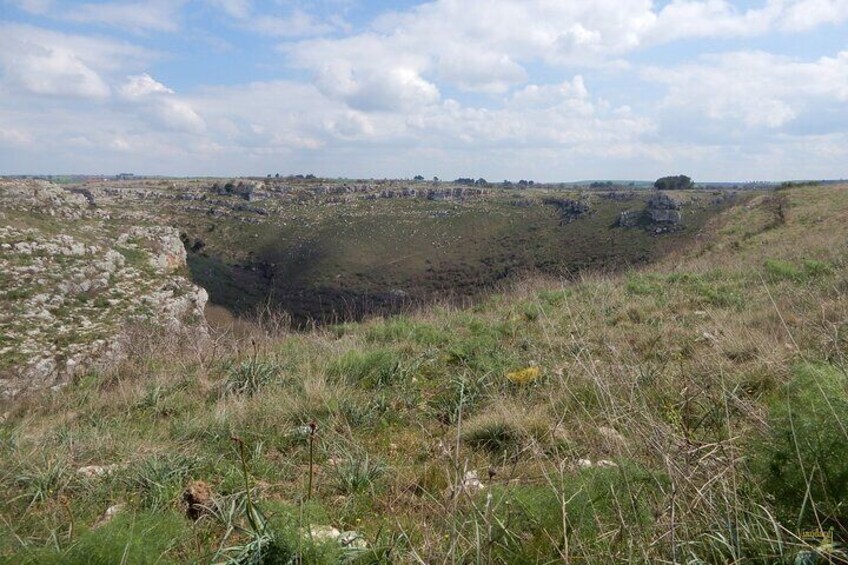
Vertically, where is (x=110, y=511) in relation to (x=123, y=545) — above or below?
below

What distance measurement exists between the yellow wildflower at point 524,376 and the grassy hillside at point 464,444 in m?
0.02

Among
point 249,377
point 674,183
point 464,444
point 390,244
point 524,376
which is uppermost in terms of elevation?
point 674,183

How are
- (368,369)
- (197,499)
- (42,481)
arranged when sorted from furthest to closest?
(368,369) → (42,481) → (197,499)

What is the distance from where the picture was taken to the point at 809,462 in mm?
1671

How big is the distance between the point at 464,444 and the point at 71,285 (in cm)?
1986

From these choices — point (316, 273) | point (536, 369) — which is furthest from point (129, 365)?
point (316, 273)

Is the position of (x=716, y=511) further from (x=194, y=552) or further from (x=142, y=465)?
(x=142, y=465)

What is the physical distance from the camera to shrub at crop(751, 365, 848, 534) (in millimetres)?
1557

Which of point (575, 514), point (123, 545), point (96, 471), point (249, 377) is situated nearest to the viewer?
point (123, 545)

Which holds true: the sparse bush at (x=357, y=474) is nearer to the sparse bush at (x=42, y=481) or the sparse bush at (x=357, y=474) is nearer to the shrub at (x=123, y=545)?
the shrub at (x=123, y=545)

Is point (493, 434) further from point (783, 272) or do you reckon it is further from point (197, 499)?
point (783, 272)

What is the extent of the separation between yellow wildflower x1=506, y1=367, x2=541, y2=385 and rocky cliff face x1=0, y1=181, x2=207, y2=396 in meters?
4.29

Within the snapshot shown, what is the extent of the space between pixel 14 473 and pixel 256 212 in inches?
2614

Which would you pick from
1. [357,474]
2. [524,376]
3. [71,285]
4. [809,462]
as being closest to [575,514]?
[809,462]
